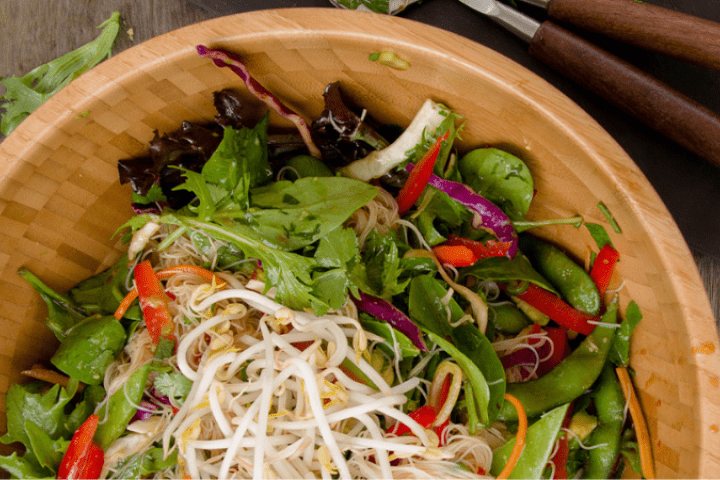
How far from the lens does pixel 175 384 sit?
55.8 inches

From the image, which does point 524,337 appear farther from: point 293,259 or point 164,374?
point 164,374

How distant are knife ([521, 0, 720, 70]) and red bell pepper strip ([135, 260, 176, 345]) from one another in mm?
1736

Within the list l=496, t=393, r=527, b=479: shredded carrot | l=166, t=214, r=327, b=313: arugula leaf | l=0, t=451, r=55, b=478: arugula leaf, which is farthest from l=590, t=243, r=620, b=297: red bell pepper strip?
l=0, t=451, r=55, b=478: arugula leaf

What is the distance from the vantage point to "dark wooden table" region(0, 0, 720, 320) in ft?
6.15

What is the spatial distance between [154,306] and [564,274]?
4.63 feet

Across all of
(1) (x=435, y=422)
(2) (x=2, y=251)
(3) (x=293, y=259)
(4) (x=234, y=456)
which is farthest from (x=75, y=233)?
(1) (x=435, y=422)

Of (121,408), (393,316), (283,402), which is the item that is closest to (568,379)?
(393,316)

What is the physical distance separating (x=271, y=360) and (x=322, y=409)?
21cm

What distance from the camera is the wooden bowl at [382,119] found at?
1252 mm

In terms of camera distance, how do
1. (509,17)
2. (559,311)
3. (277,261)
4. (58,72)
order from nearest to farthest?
(277,261)
(559,311)
(509,17)
(58,72)

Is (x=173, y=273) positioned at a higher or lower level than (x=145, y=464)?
higher

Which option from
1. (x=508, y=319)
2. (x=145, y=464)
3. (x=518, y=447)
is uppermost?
(x=508, y=319)

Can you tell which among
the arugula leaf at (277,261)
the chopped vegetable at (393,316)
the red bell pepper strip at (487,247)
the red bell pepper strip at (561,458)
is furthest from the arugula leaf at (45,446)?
the red bell pepper strip at (561,458)

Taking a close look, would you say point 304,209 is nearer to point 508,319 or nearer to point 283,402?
point 283,402
